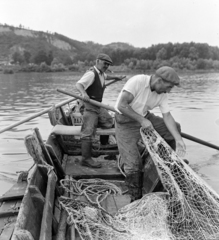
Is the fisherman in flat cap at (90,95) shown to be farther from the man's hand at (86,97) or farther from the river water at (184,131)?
the river water at (184,131)

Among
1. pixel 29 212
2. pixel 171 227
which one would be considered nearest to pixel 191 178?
pixel 171 227

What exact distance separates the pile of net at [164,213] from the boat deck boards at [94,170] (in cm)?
154

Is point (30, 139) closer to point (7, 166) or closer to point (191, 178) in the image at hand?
point (191, 178)

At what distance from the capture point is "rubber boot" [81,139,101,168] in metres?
5.86

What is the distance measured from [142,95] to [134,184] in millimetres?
1307

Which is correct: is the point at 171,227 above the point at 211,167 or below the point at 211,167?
Result: above

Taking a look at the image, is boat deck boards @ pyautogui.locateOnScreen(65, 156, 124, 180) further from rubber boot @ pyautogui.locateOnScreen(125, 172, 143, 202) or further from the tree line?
the tree line

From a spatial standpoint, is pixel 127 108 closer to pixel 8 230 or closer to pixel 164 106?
pixel 164 106

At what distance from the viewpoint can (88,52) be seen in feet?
463

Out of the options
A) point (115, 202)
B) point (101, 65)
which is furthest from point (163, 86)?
point (101, 65)

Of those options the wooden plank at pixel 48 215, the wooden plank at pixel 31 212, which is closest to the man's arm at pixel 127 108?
the wooden plank at pixel 48 215

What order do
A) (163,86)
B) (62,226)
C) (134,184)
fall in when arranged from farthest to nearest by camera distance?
(134,184), (163,86), (62,226)

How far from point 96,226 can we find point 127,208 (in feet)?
1.72

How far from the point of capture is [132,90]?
13.5 feet
